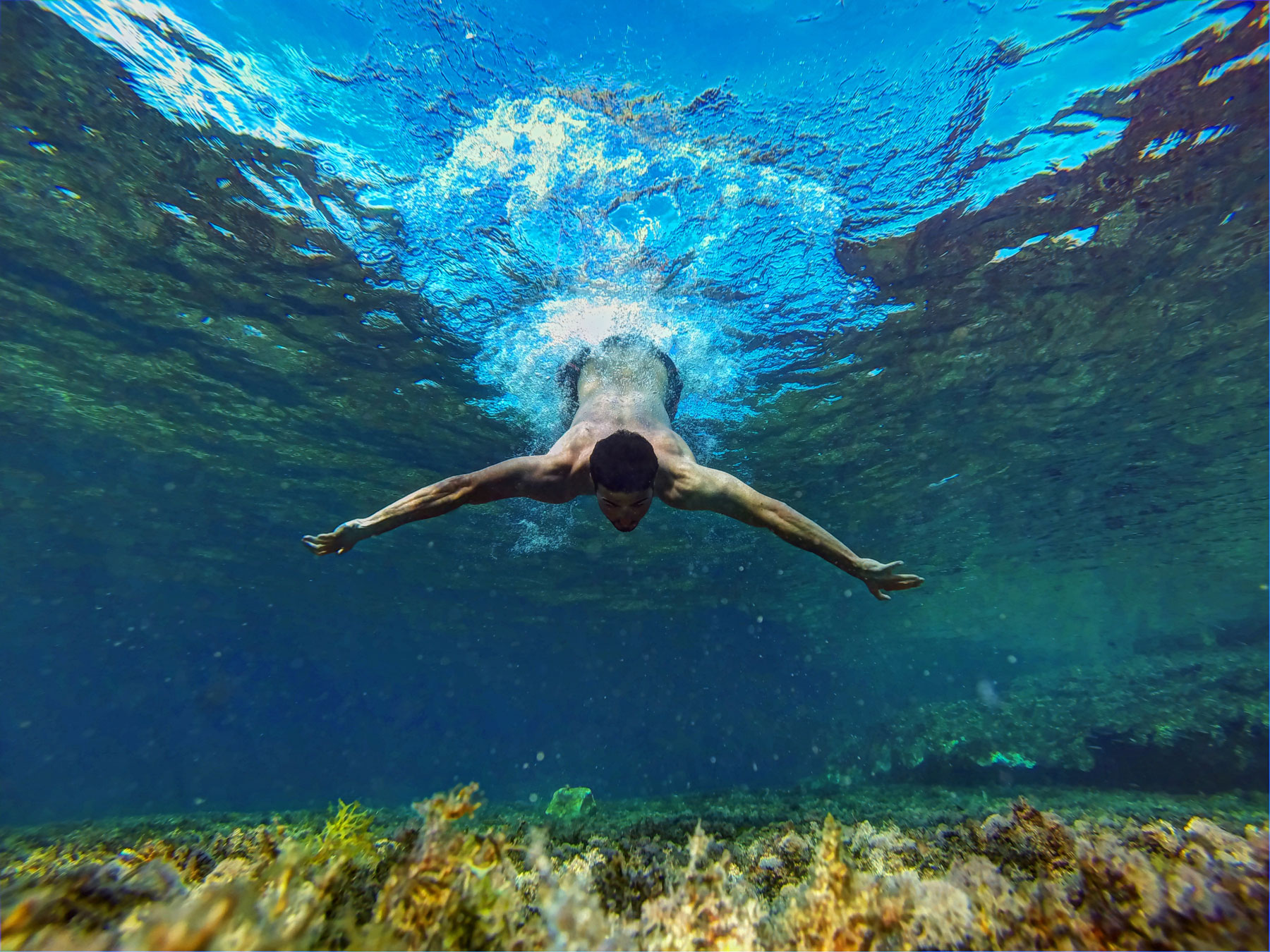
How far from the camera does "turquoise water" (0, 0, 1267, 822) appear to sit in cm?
757

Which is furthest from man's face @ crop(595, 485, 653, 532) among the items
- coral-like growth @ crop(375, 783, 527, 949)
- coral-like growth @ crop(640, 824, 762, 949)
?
coral-like growth @ crop(375, 783, 527, 949)

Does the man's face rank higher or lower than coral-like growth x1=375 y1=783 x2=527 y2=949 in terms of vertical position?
higher

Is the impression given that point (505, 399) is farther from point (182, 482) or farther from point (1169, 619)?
point (1169, 619)

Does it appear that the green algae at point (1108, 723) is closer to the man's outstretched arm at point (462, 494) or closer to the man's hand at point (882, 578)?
the man's hand at point (882, 578)

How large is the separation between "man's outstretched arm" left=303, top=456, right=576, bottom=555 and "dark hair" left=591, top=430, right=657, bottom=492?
2.50 feet

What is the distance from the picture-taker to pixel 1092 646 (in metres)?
77.1

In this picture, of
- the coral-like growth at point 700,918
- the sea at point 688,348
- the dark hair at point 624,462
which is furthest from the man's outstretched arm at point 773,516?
the coral-like growth at point 700,918

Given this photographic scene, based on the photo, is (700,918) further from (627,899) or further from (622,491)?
(622,491)

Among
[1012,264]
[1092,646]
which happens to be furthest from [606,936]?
[1092,646]

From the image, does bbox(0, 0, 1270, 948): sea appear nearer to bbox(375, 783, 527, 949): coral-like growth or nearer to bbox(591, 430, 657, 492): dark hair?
bbox(375, 783, 527, 949): coral-like growth

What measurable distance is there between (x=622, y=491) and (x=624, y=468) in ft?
0.92

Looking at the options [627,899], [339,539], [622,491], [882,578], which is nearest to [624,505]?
[622,491]

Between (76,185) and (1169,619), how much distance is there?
9649cm

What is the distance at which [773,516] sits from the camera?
5.37 meters
